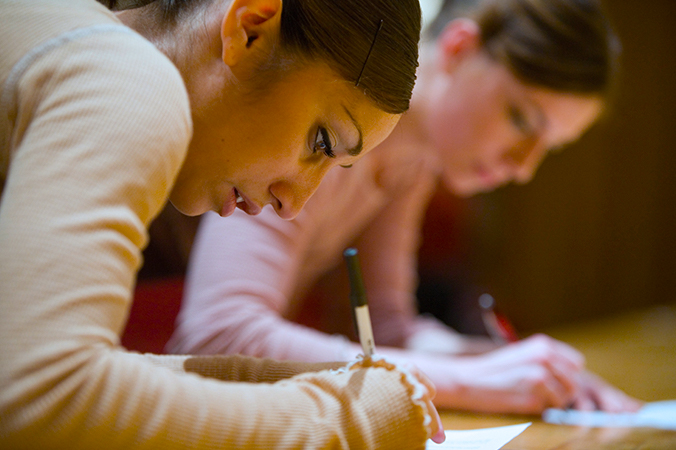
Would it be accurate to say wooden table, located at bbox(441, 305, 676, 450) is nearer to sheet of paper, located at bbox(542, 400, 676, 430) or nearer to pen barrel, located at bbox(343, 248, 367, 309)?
sheet of paper, located at bbox(542, 400, 676, 430)

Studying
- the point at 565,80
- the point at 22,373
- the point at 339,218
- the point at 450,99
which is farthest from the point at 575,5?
the point at 22,373

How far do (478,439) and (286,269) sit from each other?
369 millimetres

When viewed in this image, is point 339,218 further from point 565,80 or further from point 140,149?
point 140,149

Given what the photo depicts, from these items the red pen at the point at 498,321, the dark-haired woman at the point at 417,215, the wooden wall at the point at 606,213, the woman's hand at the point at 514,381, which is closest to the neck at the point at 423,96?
the dark-haired woman at the point at 417,215

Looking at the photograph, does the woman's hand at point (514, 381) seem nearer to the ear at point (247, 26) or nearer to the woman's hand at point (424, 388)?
the woman's hand at point (424, 388)

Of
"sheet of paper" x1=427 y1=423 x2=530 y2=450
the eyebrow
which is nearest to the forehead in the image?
the eyebrow

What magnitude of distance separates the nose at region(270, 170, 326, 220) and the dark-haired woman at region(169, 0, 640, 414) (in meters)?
0.24

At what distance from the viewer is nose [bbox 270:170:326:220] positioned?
0.48 metres

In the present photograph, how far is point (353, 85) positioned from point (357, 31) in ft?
0.13

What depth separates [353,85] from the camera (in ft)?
1.46

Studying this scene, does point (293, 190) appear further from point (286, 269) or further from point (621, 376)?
point (621, 376)

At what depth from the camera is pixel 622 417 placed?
0.78m

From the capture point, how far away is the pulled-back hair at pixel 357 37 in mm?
430

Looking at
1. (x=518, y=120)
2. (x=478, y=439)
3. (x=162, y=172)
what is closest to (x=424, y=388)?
(x=478, y=439)
